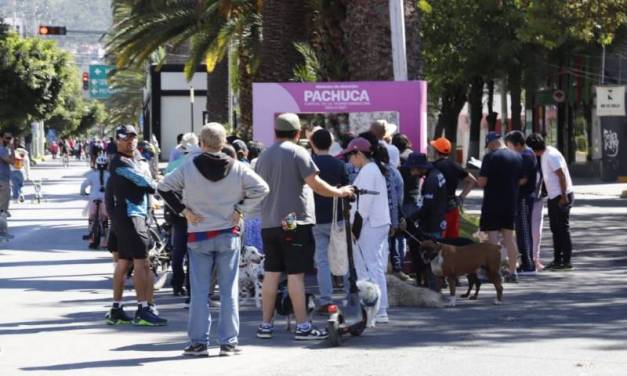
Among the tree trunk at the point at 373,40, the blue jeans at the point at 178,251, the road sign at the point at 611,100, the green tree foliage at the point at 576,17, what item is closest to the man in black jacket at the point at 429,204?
the blue jeans at the point at 178,251

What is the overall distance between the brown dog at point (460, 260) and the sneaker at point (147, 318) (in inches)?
116

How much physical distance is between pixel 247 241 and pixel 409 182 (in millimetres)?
2009

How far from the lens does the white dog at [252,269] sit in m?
14.0

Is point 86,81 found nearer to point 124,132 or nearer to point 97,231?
point 97,231

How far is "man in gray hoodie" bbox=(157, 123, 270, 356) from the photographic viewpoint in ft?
35.1

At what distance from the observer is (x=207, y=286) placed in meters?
10.8

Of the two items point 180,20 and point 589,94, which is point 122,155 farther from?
point 589,94

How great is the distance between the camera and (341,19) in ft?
74.1

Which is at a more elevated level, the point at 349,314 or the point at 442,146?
the point at 442,146

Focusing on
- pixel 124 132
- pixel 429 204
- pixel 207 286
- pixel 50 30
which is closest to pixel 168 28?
pixel 50 30

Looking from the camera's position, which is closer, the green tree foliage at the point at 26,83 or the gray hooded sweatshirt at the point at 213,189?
the gray hooded sweatshirt at the point at 213,189

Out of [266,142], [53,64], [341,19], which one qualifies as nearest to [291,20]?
[341,19]

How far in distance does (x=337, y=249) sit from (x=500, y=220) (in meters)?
4.32

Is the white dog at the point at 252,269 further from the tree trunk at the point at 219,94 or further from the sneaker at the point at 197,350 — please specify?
the tree trunk at the point at 219,94
